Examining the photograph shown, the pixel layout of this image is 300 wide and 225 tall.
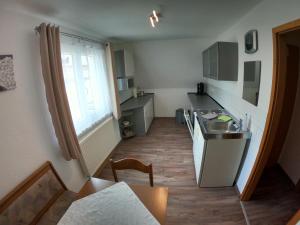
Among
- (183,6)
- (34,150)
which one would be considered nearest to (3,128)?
(34,150)

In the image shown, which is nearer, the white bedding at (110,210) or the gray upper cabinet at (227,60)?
the white bedding at (110,210)

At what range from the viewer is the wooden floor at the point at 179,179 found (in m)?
1.87

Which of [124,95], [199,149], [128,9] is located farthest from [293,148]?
[124,95]

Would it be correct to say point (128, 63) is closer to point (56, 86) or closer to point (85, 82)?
point (85, 82)

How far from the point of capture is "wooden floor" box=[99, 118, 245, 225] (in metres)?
1.87

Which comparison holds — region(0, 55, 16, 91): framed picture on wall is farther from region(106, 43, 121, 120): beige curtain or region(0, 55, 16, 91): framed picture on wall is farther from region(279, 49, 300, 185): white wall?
region(279, 49, 300, 185): white wall

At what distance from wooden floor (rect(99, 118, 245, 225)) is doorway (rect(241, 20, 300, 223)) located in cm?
28

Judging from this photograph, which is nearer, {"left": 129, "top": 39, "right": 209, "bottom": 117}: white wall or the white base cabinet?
the white base cabinet

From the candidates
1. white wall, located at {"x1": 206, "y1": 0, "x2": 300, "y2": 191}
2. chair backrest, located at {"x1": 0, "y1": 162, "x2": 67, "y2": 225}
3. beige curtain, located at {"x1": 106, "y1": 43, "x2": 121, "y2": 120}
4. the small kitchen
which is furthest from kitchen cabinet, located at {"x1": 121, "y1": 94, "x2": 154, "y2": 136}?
chair backrest, located at {"x1": 0, "y1": 162, "x2": 67, "y2": 225}

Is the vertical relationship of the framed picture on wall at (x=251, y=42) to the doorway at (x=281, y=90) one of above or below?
above

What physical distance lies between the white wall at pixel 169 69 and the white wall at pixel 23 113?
278 cm

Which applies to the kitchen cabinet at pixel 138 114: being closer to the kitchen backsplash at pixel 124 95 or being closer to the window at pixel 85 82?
the kitchen backsplash at pixel 124 95

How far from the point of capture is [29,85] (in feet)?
5.13

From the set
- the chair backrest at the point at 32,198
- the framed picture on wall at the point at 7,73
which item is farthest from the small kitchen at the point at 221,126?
the framed picture on wall at the point at 7,73
